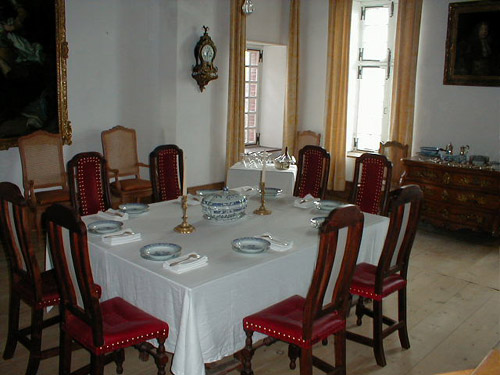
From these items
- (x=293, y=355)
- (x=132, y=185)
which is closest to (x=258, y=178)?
(x=132, y=185)

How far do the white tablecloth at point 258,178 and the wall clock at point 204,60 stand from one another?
150 centimetres

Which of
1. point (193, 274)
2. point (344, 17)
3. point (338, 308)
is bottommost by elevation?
point (338, 308)

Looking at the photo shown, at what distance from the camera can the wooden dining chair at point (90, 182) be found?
3.84 m

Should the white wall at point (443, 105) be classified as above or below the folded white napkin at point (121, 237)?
above

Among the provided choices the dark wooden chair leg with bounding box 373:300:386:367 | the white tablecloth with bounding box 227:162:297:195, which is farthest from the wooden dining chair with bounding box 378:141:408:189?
the dark wooden chair leg with bounding box 373:300:386:367

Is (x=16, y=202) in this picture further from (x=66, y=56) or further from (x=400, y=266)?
(x=66, y=56)

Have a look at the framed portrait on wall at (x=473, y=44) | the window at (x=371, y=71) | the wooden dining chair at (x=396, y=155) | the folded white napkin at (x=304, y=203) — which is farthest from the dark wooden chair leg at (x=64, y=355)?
the window at (x=371, y=71)

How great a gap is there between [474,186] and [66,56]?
4.30 m

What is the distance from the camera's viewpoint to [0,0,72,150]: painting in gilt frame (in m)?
5.22

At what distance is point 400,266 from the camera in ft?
10.7

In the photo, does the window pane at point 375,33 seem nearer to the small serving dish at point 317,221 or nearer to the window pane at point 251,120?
the window pane at point 251,120

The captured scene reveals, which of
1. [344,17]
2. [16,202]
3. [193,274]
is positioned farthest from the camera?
[344,17]

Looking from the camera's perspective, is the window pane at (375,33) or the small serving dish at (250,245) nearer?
the small serving dish at (250,245)

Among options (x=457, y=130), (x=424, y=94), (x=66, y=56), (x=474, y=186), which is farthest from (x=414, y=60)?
(x=66, y=56)
